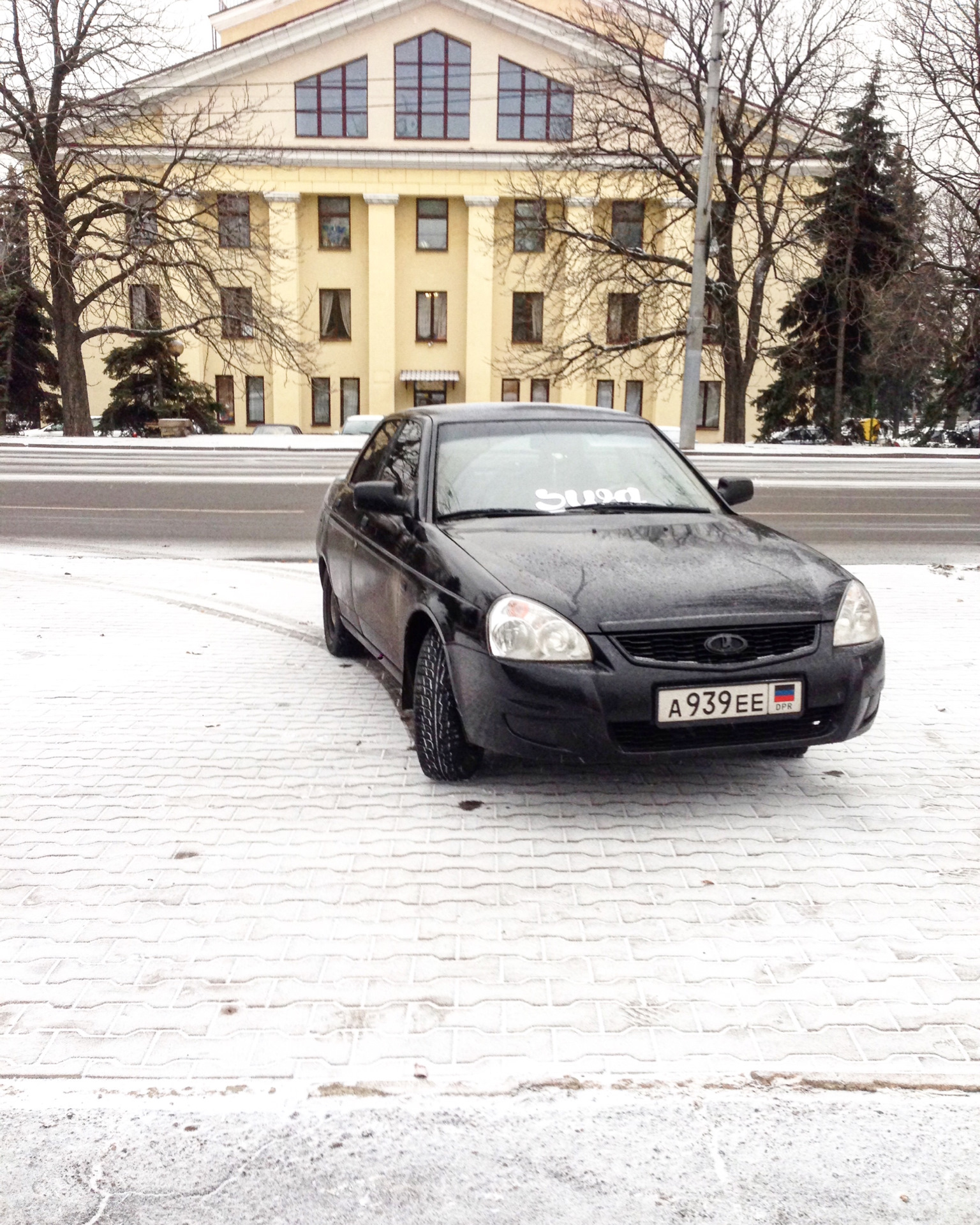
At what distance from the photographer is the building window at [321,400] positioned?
50062mm

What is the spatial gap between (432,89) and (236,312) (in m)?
22.3

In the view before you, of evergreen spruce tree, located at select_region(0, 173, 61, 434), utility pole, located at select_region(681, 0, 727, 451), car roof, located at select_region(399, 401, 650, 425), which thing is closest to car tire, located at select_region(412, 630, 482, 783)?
car roof, located at select_region(399, 401, 650, 425)

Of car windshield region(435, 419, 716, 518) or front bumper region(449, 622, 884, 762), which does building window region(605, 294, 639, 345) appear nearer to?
car windshield region(435, 419, 716, 518)

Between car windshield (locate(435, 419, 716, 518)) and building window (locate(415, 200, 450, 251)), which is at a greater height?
building window (locate(415, 200, 450, 251))

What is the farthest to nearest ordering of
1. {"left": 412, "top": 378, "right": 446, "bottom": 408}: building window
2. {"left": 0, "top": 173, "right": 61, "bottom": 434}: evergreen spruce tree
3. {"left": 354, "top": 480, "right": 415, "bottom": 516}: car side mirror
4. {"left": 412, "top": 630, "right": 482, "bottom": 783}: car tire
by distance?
{"left": 412, "top": 378, "right": 446, "bottom": 408}: building window
{"left": 0, "top": 173, "right": 61, "bottom": 434}: evergreen spruce tree
{"left": 354, "top": 480, "right": 415, "bottom": 516}: car side mirror
{"left": 412, "top": 630, "right": 482, "bottom": 783}: car tire

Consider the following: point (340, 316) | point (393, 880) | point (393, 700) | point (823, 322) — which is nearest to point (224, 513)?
point (393, 700)

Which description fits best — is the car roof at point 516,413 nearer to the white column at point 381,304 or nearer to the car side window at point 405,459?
Answer: the car side window at point 405,459

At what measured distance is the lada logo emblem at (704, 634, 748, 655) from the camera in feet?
14.1

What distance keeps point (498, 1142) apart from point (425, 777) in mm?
2456

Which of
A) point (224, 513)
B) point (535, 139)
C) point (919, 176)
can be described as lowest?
point (224, 513)

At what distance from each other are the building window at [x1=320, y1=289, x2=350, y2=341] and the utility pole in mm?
27689

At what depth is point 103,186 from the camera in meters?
31.3

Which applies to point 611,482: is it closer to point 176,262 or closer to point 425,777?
point 425,777

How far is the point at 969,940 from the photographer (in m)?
3.57
